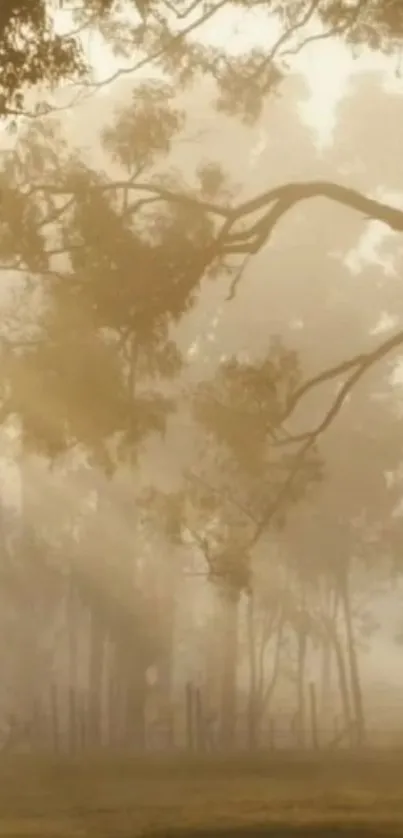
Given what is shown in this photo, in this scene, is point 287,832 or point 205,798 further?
point 205,798

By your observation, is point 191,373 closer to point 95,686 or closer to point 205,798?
point 95,686

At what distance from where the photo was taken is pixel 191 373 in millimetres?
32562

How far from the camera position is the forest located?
14.9 metres

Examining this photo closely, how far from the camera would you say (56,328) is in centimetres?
1507

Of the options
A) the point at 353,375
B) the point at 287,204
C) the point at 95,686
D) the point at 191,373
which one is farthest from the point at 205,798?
the point at 95,686

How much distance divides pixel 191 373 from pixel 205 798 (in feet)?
55.1

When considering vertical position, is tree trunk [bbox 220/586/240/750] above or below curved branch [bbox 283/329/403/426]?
above

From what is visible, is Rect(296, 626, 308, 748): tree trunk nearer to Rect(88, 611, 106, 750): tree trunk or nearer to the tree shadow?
Rect(88, 611, 106, 750): tree trunk

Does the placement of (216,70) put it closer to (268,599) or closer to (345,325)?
(345,325)

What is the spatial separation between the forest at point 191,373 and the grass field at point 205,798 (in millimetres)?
2779

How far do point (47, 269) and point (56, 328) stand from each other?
25.5 inches

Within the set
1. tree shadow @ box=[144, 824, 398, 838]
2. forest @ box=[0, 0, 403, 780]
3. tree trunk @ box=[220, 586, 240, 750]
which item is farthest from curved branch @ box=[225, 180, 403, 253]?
tree trunk @ box=[220, 586, 240, 750]

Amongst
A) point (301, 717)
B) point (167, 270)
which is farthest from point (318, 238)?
point (167, 270)

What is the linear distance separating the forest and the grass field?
278 centimetres
